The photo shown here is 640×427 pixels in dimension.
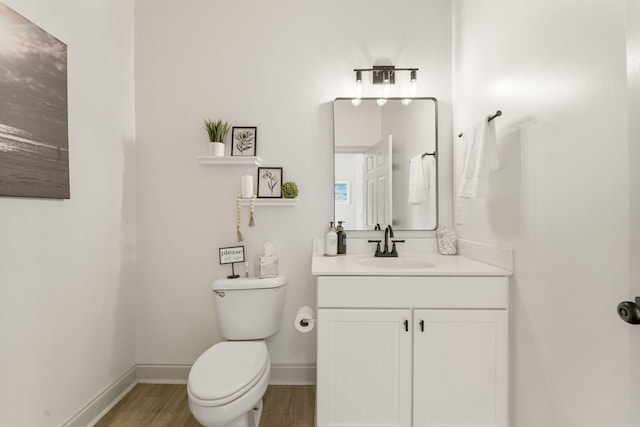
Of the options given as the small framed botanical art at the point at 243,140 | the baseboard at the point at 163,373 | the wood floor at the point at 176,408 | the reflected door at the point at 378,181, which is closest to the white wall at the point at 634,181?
the reflected door at the point at 378,181

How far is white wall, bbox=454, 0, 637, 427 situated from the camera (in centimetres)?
97

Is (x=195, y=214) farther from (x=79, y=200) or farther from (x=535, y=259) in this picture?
(x=535, y=259)

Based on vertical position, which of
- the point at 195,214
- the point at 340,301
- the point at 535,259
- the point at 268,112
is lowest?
the point at 340,301

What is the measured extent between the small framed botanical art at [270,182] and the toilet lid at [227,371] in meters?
0.94

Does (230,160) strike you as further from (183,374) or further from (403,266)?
(183,374)

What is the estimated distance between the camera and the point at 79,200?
5.38 feet

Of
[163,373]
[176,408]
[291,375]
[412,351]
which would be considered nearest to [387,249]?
[412,351]

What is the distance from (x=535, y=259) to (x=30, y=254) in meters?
2.14

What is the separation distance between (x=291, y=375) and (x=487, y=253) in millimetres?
1454

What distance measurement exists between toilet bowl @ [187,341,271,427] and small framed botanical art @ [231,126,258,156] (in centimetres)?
121

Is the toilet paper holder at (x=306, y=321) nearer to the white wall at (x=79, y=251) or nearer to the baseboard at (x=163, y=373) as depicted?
the baseboard at (x=163, y=373)

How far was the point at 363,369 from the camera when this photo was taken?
1.53 metres

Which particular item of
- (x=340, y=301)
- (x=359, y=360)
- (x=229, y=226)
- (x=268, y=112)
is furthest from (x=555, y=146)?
(x=229, y=226)

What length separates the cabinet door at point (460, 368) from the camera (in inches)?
59.4
